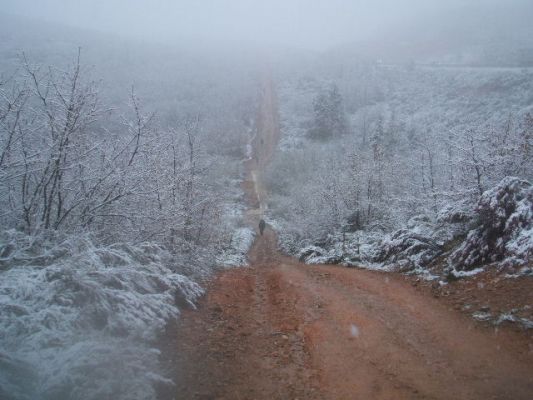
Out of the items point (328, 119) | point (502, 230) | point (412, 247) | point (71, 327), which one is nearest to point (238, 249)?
point (412, 247)

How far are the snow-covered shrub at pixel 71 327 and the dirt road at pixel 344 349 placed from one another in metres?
0.81

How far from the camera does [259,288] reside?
11445mm

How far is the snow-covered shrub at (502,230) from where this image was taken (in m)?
8.69

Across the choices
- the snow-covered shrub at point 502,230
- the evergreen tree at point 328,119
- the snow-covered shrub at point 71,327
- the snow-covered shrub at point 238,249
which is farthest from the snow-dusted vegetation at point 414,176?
the snow-covered shrub at point 71,327

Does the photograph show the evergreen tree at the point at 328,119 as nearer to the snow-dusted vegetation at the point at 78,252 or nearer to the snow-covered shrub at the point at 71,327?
the snow-dusted vegetation at the point at 78,252

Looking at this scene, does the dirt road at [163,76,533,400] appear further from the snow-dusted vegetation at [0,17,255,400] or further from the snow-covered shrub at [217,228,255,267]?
the snow-covered shrub at [217,228,255,267]

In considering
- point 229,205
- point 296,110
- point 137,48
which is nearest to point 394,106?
point 296,110

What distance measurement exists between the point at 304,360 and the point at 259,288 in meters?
4.93

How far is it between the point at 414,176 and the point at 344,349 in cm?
2133

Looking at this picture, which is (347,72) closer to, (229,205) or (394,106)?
(394,106)

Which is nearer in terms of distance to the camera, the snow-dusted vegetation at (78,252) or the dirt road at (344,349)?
the snow-dusted vegetation at (78,252)

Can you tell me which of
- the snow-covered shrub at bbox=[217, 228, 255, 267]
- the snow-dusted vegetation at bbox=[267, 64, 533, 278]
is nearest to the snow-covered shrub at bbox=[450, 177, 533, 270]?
the snow-dusted vegetation at bbox=[267, 64, 533, 278]

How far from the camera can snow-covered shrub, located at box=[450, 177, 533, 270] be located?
8.69 meters

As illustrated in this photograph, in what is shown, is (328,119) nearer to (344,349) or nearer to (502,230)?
(502,230)
